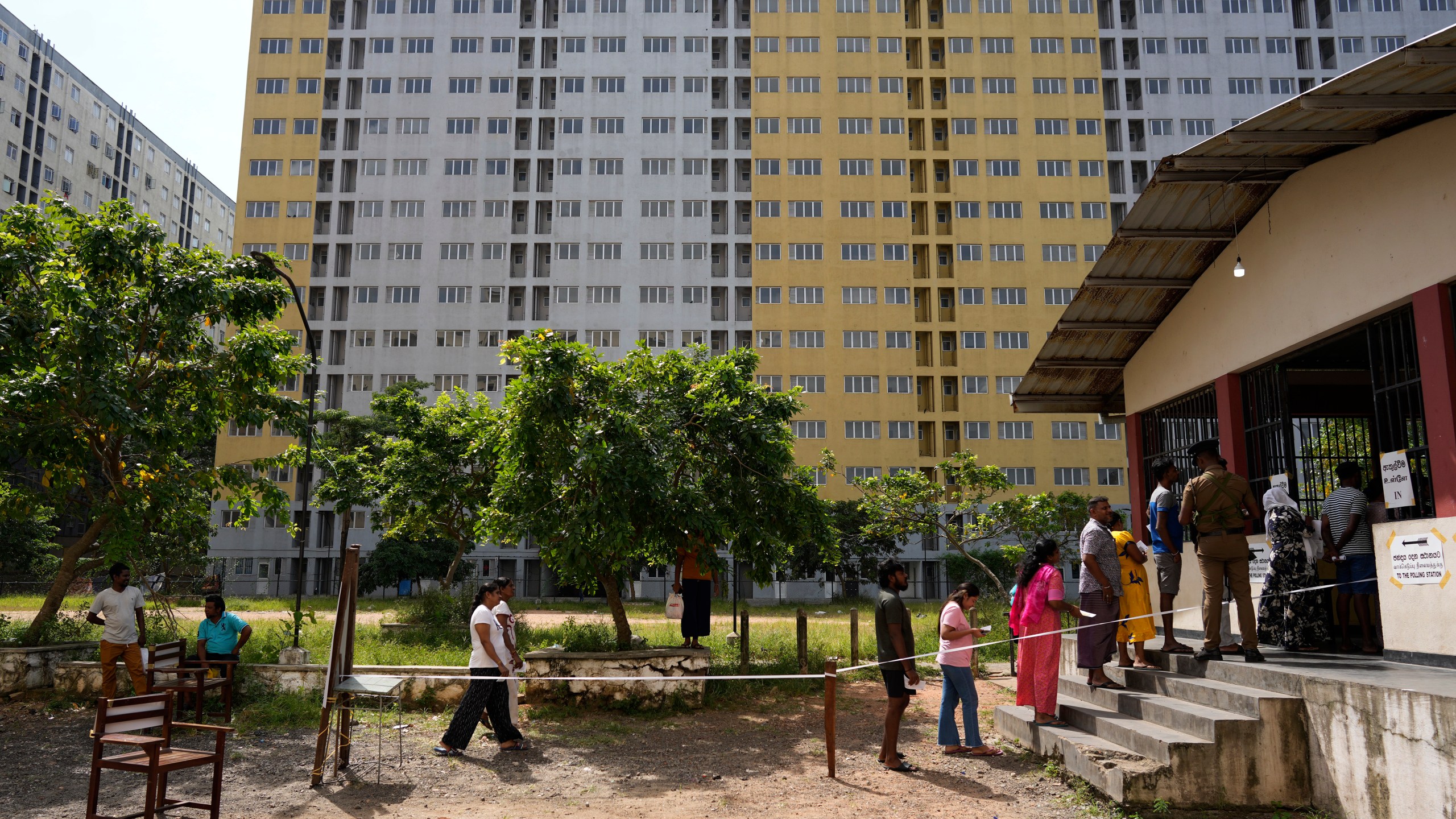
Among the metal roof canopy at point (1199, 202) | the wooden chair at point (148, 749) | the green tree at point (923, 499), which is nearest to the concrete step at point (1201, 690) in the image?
the metal roof canopy at point (1199, 202)

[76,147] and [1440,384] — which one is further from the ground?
[76,147]

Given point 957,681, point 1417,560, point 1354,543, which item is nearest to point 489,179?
point 957,681

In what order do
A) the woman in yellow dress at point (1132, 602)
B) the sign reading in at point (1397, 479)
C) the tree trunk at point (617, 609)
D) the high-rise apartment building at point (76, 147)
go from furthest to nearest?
the high-rise apartment building at point (76, 147)
the tree trunk at point (617, 609)
the woman in yellow dress at point (1132, 602)
the sign reading in at point (1397, 479)

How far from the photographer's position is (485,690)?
9.48 metres

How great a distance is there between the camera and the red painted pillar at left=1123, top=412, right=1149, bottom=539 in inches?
541

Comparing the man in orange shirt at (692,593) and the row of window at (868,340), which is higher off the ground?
the row of window at (868,340)

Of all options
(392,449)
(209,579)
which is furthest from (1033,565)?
(209,579)

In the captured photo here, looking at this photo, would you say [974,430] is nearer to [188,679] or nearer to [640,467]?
[640,467]

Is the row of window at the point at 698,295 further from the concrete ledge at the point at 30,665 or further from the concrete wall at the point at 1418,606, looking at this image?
the concrete wall at the point at 1418,606

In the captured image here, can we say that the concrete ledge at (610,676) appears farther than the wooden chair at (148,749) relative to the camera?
Yes

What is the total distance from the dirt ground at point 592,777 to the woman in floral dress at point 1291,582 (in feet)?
8.85

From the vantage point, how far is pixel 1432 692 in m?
6.02

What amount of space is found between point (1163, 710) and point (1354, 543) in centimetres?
253

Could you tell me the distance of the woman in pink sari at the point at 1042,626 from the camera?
862 cm
